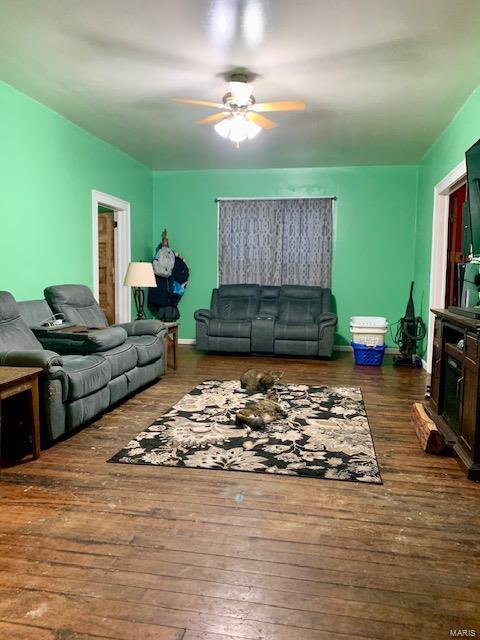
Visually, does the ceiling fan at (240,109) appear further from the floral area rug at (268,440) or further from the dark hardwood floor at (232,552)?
the dark hardwood floor at (232,552)

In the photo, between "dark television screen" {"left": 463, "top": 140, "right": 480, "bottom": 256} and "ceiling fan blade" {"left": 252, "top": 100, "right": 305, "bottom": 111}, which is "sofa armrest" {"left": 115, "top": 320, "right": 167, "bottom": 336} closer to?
"ceiling fan blade" {"left": 252, "top": 100, "right": 305, "bottom": 111}

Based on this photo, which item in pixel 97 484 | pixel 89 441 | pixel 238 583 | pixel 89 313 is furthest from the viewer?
pixel 89 313

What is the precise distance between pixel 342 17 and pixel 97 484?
291 cm

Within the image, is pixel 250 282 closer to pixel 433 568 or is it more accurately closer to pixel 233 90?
pixel 233 90

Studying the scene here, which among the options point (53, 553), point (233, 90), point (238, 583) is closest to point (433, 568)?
point (238, 583)

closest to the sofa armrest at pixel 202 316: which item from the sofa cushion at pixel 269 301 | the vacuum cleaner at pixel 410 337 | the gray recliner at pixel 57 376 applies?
the sofa cushion at pixel 269 301

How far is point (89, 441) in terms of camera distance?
3014 mm

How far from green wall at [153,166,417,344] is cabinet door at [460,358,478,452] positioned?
163 inches

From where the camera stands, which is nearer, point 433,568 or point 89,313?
point 433,568

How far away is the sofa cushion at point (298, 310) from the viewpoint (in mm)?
6344

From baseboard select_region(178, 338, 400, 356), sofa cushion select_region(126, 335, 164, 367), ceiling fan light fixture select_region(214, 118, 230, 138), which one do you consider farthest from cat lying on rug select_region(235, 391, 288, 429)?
baseboard select_region(178, 338, 400, 356)

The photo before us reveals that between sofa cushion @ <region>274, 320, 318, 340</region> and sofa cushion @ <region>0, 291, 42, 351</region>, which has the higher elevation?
sofa cushion @ <region>0, 291, 42, 351</region>

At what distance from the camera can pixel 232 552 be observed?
1811mm

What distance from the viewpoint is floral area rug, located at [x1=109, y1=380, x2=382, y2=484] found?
2.63 meters
